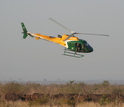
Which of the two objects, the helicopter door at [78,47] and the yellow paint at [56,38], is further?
the yellow paint at [56,38]

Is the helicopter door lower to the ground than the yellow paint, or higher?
lower

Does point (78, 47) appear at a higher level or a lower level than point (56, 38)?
lower

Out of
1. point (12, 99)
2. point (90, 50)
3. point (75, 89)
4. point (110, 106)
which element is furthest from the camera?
point (75, 89)

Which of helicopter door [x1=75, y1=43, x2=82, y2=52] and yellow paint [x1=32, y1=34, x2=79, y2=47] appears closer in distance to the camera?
helicopter door [x1=75, y1=43, x2=82, y2=52]

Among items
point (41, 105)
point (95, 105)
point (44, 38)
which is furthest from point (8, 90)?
point (95, 105)

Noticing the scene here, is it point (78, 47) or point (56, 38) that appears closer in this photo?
point (78, 47)

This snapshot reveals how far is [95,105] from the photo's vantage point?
23328mm

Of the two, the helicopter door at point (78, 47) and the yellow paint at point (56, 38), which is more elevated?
the yellow paint at point (56, 38)

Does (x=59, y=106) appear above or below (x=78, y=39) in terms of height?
below

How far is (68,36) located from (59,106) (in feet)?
45.8

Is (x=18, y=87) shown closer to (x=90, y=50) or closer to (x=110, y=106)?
(x=90, y=50)

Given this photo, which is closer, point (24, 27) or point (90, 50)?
point (90, 50)

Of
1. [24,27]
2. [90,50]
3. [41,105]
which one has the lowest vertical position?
[41,105]

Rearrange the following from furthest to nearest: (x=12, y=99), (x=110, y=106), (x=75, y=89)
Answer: (x=75, y=89) < (x=12, y=99) < (x=110, y=106)
